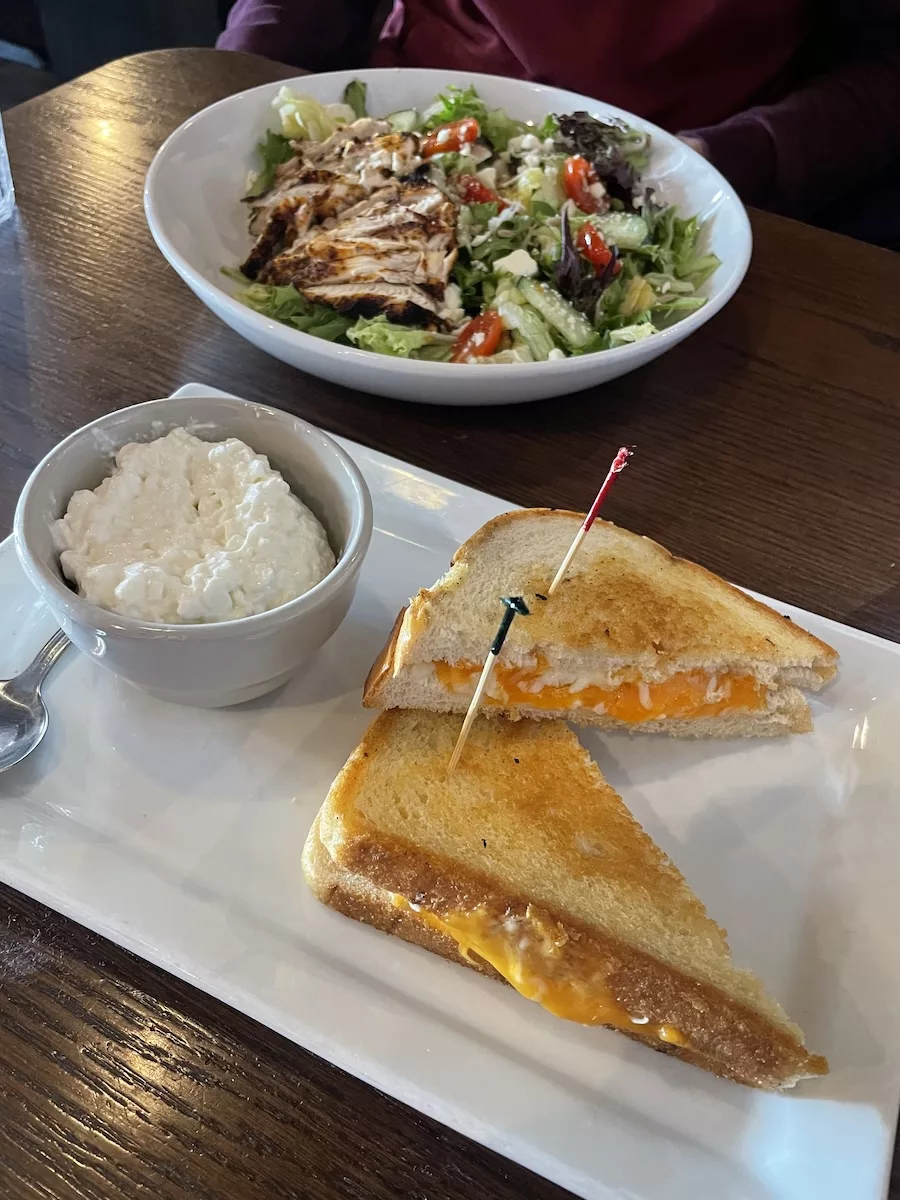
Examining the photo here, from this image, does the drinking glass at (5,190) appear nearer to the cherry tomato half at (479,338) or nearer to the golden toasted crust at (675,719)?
the cherry tomato half at (479,338)

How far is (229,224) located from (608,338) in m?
0.94

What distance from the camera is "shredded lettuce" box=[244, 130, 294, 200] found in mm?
2186

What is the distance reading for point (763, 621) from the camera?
53.9 inches

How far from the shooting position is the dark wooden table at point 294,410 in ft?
2.93

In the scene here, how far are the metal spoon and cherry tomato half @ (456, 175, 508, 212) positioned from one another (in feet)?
5.00

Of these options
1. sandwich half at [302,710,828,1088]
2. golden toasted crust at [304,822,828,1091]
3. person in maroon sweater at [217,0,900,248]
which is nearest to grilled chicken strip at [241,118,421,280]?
person in maroon sweater at [217,0,900,248]

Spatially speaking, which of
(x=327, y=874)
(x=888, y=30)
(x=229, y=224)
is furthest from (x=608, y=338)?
(x=888, y=30)

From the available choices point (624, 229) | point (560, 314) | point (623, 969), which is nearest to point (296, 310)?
point (560, 314)

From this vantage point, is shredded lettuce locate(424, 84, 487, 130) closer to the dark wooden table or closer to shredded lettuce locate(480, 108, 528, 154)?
shredded lettuce locate(480, 108, 528, 154)

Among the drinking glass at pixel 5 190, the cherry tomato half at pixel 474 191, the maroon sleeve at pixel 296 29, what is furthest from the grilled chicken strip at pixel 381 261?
the maroon sleeve at pixel 296 29

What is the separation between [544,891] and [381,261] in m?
1.37

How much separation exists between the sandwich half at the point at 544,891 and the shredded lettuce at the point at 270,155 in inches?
61.5

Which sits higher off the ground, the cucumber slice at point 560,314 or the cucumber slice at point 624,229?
the cucumber slice at point 624,229

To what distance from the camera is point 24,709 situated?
46.0 inches
